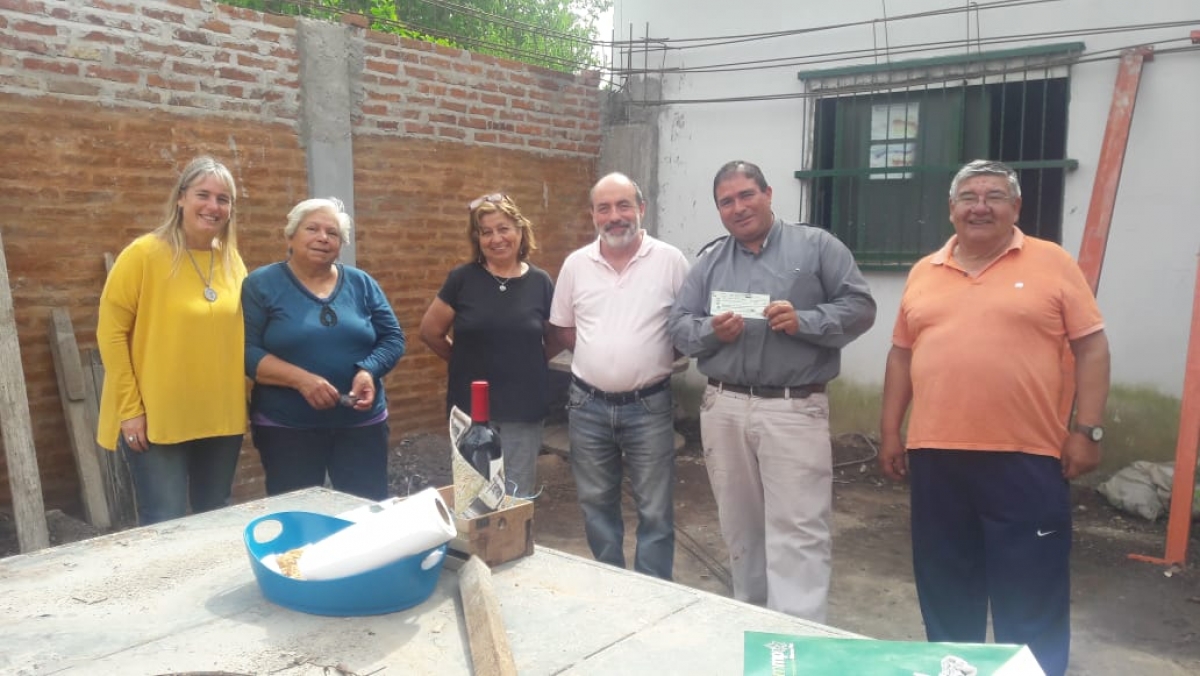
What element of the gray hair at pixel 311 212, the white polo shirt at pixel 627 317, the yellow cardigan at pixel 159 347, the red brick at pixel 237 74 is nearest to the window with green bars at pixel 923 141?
the white polo shirt at pixel 627 317

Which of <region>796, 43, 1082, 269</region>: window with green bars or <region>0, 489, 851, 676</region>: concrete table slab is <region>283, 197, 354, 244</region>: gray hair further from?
<region>796, 43, 1082, 269</region>: window with green bars

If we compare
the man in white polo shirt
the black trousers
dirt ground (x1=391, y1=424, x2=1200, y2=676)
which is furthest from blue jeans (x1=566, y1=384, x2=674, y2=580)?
the black trousers

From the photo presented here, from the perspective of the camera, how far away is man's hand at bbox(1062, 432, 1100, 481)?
2.74 m

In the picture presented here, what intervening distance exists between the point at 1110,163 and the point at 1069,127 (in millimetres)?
533

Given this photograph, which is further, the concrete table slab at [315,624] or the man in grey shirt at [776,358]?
the man in grey shirt at [776,358]

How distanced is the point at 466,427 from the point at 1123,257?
485cm

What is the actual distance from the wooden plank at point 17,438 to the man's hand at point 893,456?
3.57 m

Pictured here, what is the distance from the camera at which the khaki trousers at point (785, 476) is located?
10.3 ft

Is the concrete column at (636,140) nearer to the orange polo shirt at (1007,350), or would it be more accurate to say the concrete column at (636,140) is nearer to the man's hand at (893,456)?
the man's hand at (893,456)

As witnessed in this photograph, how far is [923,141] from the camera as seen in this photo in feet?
20.3

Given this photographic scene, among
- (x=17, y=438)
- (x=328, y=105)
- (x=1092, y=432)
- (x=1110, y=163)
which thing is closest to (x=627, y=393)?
(x=1092, y=432)

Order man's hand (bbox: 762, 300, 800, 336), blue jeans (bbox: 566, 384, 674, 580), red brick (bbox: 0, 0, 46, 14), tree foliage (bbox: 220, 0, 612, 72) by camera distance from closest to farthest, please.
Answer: man's hand (bbox: 762, 300, 800, 336)
blue jeans (bbox: 566, 384, 674, 580)
red brick (bbox: 0, 0, 46, 14)
tree foliage (bbox: 220, 0, 612, 72)

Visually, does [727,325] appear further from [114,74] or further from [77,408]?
[114,74]

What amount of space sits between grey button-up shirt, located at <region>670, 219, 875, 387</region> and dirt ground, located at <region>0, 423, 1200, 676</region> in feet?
4.57
